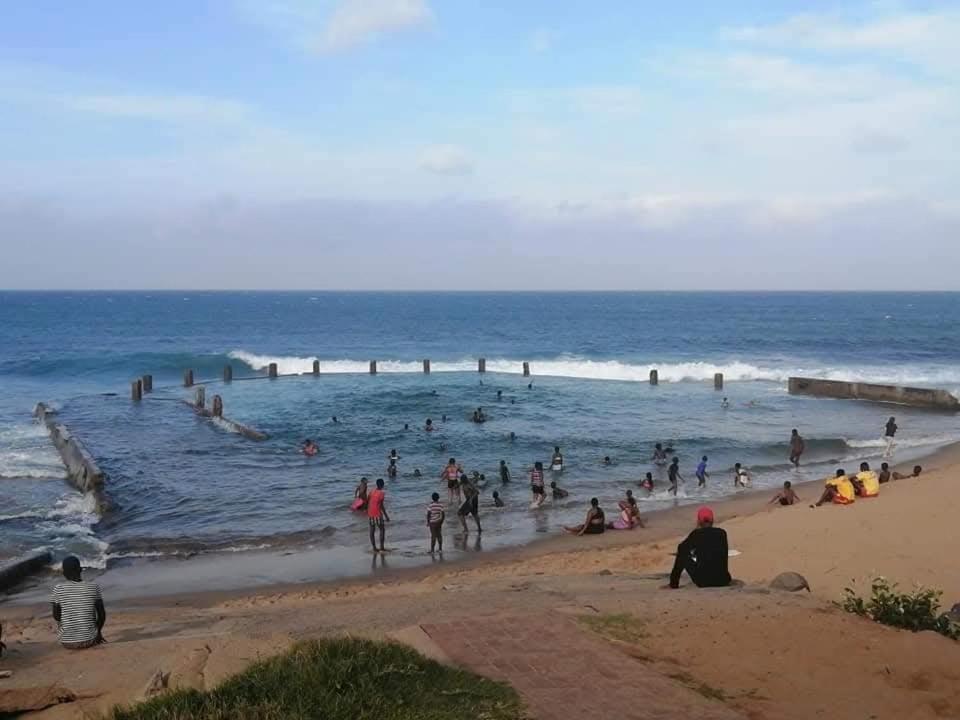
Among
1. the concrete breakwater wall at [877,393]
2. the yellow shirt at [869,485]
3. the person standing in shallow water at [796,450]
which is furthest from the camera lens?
the concrete breakwater wall at [877,393]

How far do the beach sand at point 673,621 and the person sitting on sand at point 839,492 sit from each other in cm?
157

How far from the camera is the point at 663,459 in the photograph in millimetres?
26516

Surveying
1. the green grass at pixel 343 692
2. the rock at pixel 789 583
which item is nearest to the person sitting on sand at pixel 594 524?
the rock at pixel 789 583

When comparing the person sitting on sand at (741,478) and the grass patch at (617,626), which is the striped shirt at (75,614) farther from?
the person sitting on sand at (741,478)

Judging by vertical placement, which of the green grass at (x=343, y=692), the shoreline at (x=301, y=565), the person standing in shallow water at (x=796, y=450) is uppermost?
the green grass at (x=343, y=692)

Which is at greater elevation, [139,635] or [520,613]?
[520,613]

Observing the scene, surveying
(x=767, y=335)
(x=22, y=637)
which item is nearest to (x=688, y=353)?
(x=767, y=335)

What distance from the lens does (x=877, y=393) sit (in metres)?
41.2

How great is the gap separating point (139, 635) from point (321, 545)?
6942mm

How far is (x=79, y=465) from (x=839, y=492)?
1990 cm

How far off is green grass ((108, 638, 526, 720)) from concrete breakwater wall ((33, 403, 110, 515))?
16097 mm

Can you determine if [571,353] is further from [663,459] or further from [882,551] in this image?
[882,551]

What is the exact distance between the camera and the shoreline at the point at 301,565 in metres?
14.8

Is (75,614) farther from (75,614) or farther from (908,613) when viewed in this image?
(908,613)
